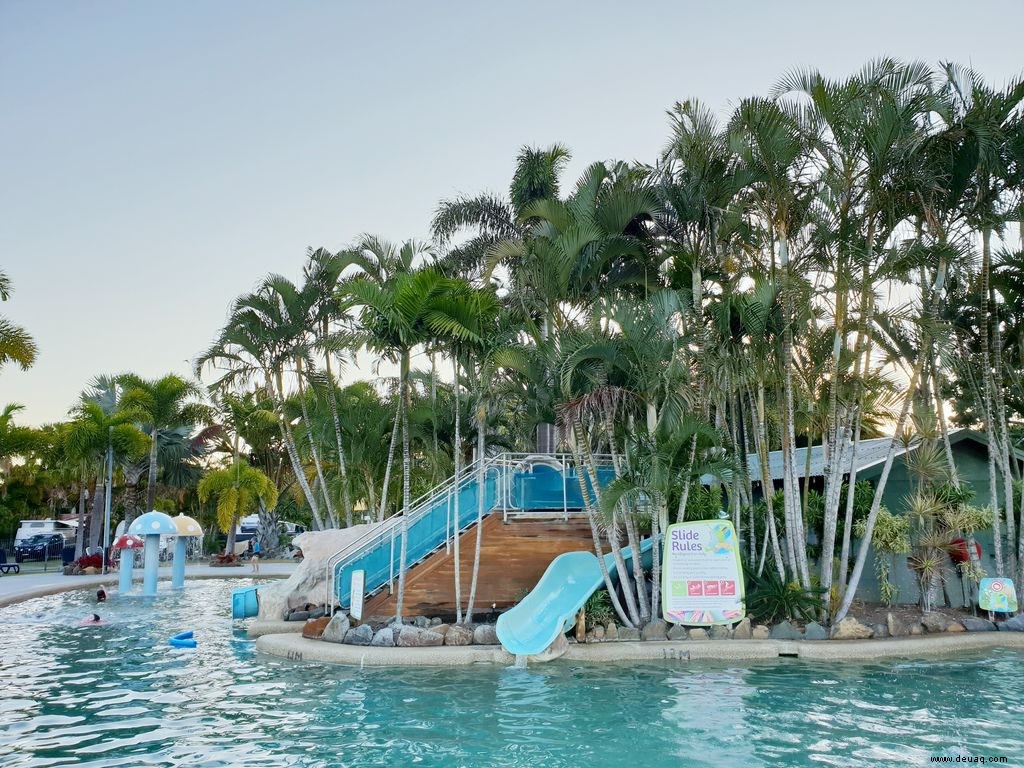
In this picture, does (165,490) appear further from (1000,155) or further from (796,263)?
(1000,155)

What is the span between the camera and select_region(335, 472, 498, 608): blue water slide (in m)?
13.6

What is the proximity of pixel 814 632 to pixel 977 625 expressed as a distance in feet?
10.9

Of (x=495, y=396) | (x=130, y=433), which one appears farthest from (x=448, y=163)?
(x=130, y=433)

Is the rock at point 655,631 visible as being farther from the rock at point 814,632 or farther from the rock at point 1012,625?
the rock at point 1012,625

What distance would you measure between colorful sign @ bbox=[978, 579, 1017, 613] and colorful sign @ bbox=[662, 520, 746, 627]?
4574 millimetres

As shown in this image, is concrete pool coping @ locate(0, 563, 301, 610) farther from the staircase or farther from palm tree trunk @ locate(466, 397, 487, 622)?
palm tree trunk @ locate(466, 397, 487, 622)

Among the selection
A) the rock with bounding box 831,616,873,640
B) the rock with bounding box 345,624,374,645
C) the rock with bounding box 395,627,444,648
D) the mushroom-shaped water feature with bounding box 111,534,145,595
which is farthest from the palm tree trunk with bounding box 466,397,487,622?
the mushroom-shaped water feature with bounding box 111,534,145,595

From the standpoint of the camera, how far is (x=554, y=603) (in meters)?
12.5

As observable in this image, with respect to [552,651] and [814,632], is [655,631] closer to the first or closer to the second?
[552,651]

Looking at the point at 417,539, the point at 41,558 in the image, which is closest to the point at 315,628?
the point at 417,539

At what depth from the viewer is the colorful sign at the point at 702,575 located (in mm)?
12391

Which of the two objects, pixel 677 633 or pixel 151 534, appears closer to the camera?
pixel 677 633

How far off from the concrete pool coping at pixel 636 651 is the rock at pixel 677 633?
0.70 feet

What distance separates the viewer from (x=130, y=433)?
97.2 feet
